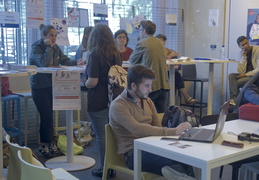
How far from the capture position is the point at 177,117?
270 cm

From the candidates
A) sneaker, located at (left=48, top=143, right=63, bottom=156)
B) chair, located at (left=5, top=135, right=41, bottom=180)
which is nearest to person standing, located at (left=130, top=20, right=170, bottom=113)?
sneaker, located at (left=48, top=143, right=63, bottom=156)

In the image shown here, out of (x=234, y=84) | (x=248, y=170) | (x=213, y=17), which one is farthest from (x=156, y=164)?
(x=213, y=17)

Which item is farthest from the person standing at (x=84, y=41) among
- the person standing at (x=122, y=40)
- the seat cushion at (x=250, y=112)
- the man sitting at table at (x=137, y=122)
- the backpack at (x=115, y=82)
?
the seat cushion at (x=250, y=112)

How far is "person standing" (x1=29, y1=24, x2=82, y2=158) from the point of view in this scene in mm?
3861

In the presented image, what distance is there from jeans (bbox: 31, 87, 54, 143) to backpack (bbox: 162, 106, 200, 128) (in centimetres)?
163

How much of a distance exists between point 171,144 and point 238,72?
3.96 m

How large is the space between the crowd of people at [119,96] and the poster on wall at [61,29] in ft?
1.09

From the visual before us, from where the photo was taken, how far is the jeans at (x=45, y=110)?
3.92m

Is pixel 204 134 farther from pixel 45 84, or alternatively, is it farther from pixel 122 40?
pixel 122 40

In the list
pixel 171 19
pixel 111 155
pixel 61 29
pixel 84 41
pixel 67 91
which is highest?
pixel 171 19

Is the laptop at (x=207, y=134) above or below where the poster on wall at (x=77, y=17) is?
below

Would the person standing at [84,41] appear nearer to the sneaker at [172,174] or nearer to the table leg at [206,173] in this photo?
the sneaker at [172,174]

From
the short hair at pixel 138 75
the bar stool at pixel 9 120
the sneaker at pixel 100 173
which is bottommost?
the sneaker at pixel 100 173

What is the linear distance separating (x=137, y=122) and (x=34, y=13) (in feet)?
8.44
